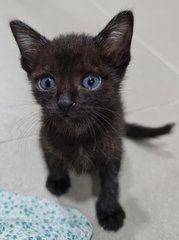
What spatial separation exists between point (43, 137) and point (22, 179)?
209mm

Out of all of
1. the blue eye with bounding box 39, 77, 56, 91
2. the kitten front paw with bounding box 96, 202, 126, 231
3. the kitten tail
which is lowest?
the kitten front paw with bounding box 96, 202, 126, 231

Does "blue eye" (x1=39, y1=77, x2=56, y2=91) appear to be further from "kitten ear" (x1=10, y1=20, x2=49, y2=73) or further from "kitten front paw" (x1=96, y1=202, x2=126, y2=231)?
"kitten front paw" (x1=96, y1=202, x2=126, y2=231)

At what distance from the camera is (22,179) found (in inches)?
52.9

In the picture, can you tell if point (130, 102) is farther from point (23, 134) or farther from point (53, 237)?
point (53, 237)

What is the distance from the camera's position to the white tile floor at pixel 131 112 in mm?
1282

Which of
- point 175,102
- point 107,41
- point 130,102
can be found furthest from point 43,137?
point 175,102

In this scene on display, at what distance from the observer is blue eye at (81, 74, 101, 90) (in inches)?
39.0

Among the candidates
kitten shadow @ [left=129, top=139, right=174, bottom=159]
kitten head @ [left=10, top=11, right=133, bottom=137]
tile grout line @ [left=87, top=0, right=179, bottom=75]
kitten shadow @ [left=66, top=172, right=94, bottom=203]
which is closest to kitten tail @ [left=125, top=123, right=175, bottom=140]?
kitten shadow @ [left=129, top=139, right=174, bottom=159]

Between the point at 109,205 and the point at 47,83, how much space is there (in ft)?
1.45

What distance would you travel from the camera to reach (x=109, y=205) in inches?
48.8

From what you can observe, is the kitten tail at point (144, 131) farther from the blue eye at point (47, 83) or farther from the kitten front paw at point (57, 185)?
the blue eye at point (47, 83)

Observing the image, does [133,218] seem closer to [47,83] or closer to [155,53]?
[47,83]

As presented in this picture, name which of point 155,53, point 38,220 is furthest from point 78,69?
point 155,53

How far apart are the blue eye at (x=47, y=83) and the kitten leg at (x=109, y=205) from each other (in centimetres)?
33
